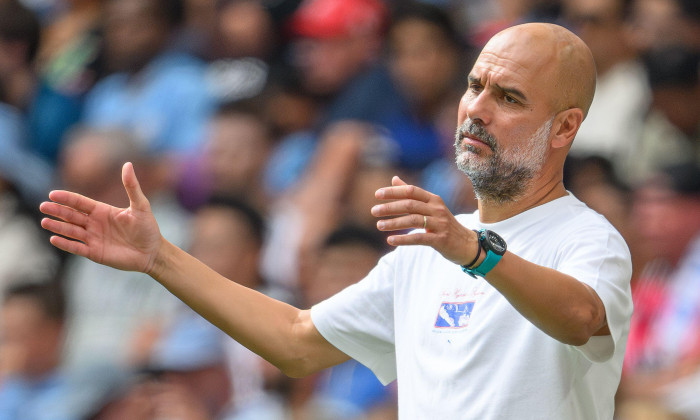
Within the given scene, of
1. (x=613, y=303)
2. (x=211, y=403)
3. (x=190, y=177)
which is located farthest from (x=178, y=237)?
(x=613, y=303)

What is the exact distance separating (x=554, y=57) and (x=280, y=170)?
374cm

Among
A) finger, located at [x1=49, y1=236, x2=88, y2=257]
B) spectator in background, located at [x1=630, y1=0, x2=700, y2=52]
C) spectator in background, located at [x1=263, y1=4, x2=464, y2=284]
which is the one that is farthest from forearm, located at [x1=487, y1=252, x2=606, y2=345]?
spectator in background, located at [x1=630, y1=0, x2=700, y2=52]

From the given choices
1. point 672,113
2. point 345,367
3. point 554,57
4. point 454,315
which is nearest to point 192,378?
point 345,367

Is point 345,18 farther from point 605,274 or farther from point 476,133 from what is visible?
point 605,274

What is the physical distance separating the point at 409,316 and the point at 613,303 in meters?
0.65

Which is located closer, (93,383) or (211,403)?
(211,403)

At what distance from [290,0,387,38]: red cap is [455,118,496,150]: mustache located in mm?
3764

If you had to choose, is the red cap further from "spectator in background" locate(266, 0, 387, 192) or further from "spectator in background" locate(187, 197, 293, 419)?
"spectator in background" locate(187, 197, 293, 419)

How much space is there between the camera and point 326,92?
6859 mm

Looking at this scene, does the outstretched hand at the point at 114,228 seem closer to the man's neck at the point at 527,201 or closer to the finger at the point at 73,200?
the finger at the point at 73,200

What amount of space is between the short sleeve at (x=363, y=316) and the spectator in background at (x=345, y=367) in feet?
4.78

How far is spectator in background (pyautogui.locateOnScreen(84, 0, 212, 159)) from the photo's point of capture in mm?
7082

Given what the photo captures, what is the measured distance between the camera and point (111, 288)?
249 inches

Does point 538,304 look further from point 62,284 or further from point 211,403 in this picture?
point 62,284
